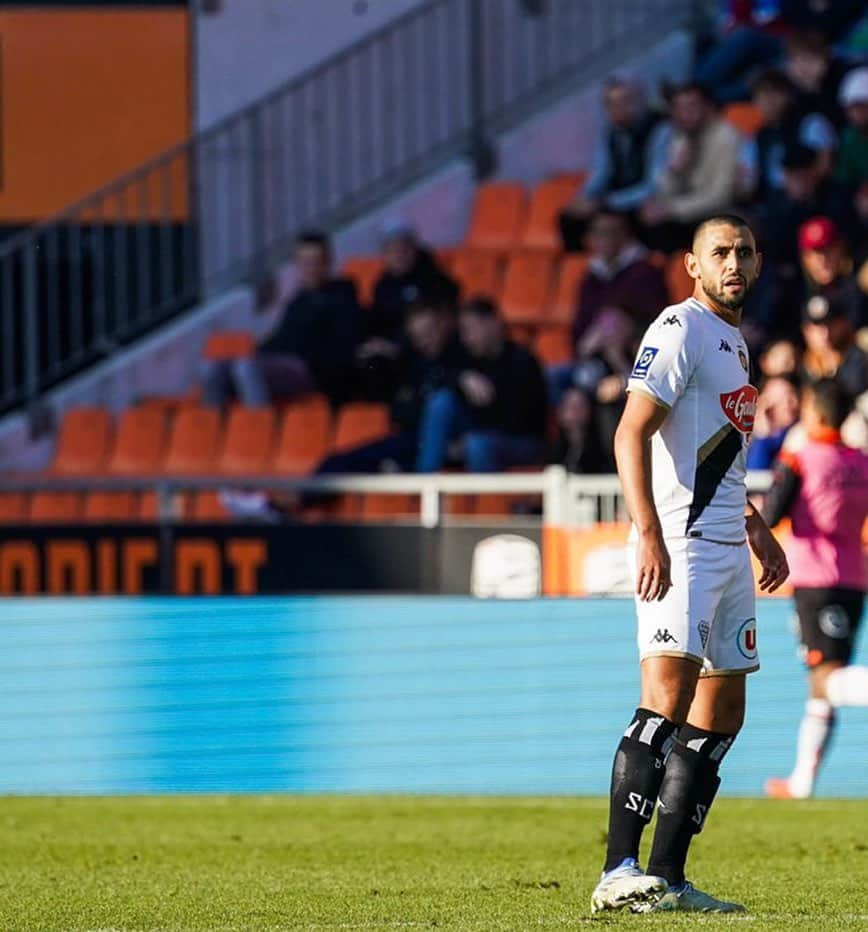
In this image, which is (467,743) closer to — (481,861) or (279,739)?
(279,739)

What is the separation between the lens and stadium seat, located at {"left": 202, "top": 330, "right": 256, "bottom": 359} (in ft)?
64.0

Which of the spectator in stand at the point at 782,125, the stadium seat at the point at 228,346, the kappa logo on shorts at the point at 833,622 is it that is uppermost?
the spectator in stand at the point at 782,125

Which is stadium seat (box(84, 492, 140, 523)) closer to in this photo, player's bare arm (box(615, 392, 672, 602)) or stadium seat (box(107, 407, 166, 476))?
stadium seat (box(107, 407, 166, 476))

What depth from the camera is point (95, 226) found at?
2039 centimetres

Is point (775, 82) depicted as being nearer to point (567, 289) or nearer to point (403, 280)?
point (567, 289)

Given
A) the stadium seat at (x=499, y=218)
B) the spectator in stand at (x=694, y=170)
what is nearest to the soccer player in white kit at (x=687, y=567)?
the spectator in stand at (x=694, y=170)

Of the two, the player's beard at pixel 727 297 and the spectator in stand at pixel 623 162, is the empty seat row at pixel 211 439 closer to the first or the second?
the spectator in stand at pixel 623 162

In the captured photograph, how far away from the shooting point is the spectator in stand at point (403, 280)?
17.8 metres

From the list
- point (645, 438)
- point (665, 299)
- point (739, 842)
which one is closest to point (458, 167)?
point (665, 299)

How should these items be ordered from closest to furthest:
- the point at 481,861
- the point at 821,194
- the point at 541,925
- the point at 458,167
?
1. the point at 541,925
2. the point at 481,861
3. the point at 821,194
4. the point at 458,167

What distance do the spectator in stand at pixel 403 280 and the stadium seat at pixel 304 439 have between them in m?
0.84

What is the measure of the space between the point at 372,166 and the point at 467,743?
10.3 m

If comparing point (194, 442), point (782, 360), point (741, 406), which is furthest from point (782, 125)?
point (741, 406)

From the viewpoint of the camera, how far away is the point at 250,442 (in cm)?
1820
